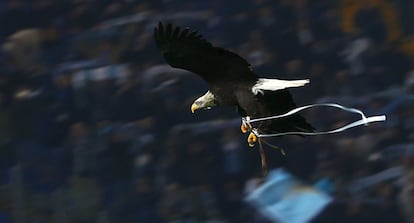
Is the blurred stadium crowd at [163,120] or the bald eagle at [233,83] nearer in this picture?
the bald eagle at [233,83]

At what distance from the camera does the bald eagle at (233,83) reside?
3.19m

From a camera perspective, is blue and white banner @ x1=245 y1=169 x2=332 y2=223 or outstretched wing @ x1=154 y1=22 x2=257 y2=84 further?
blue and white banner @ x1=245 y1=169 x2=332 y2=223

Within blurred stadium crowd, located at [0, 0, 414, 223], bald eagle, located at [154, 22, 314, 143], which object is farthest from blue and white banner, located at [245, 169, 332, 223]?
bald eagle, located at [154, 22, 314, 143]

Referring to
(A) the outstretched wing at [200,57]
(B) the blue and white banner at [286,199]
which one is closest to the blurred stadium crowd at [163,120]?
(B) the blue and white banner at [286,199]

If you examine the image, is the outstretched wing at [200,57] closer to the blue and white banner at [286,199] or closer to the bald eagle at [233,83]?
the bald eagle at [233,83]

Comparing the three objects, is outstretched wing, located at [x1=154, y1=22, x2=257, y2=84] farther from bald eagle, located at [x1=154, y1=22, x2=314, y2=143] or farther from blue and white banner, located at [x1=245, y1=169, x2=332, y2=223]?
blue and white banner, located at [x1=245, y1=169, x2=332, y2=223]

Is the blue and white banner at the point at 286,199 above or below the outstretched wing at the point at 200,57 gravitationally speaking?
above

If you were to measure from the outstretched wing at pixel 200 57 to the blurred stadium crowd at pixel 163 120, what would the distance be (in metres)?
2.07

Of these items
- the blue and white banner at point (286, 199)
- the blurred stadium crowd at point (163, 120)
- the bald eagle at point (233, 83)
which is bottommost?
the bald eagle at point (233, 83)

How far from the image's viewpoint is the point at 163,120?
18.0 feet

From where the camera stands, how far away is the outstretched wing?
321 cm

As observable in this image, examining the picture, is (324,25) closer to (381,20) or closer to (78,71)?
(381,20)

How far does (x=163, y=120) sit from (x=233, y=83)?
90.0 inches

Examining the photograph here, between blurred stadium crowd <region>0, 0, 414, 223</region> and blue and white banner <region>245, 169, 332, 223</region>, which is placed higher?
blurred stadium crowd <region>0, 0, 414, 223</region>
